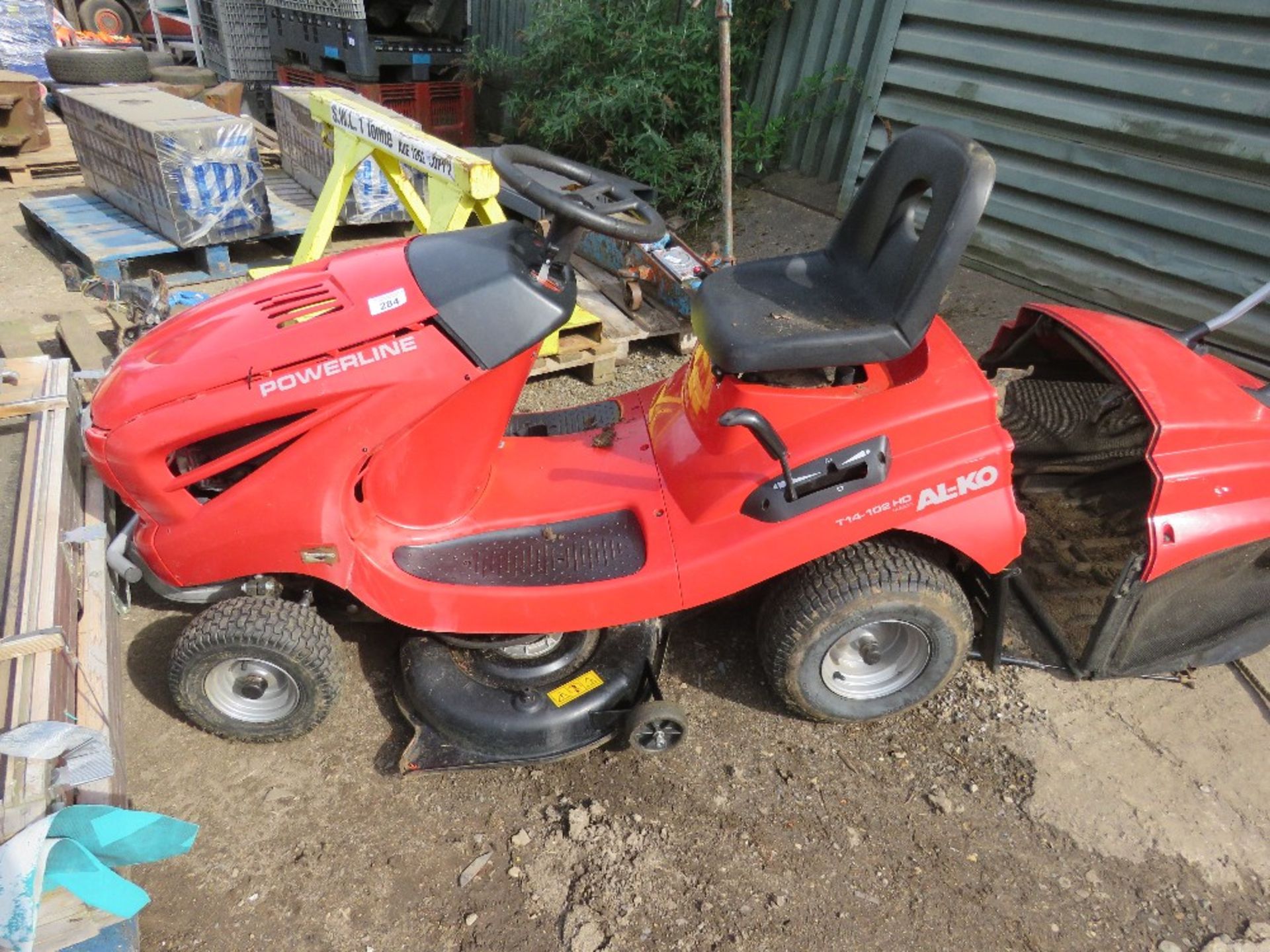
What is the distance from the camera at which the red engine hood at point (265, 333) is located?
6.37 feet

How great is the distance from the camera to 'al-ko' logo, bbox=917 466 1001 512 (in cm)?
205

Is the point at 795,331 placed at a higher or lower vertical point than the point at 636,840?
higher

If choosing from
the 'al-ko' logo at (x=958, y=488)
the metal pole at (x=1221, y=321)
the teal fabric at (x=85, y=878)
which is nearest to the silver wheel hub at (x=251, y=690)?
the teal fabric at (x=85, y=878)

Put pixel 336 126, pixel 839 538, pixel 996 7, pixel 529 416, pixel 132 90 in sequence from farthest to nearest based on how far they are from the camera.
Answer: pixel 132 90 → pixel 996 7 → pixel 336 126 → pixel 529 416 → pixel 839 538

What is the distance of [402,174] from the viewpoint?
3793 mm

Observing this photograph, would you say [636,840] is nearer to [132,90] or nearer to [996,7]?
[996,7]

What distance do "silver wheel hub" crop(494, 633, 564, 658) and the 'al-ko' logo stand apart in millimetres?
1018

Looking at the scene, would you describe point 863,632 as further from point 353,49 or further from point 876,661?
point 353,49

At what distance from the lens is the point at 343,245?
5367mm

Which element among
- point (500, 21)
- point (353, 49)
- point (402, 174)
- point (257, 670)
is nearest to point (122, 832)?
point (257, 670)

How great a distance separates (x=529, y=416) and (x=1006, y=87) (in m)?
3.27

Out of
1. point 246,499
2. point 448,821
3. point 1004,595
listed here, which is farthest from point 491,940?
point 1004,595

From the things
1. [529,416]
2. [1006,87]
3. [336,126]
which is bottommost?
[529,416]

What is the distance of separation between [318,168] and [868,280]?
422 centimetres
